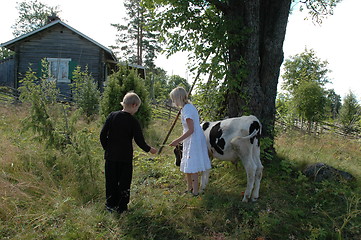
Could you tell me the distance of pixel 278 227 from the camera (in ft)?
11.3

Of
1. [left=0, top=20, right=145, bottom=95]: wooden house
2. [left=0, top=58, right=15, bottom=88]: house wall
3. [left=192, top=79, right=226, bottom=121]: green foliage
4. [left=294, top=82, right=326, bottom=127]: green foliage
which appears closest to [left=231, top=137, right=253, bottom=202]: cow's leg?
[left=192, top=79, right=226, bottom=121]: green foliage

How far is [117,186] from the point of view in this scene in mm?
3793

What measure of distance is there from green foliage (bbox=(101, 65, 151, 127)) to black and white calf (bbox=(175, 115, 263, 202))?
543cm

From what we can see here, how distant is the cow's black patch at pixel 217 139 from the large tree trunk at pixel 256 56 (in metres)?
1.24

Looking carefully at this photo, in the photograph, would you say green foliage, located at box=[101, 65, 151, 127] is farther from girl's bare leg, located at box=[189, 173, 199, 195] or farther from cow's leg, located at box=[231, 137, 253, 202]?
cow's leg, located at box=[231, 137, 253, 202]

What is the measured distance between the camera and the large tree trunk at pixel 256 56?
562 centimetres

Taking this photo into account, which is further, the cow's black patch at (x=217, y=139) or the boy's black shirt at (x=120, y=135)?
the cow's black patch at (x=217, y=139)

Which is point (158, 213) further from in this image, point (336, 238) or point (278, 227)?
point (336, 238)

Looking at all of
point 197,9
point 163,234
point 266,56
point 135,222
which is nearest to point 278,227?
point 163,234

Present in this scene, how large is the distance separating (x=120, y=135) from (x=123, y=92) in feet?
20.4

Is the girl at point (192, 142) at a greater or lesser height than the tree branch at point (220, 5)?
lesser

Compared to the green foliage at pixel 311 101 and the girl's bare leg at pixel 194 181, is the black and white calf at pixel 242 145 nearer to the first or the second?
the girl's bare leg at pixel 194 181

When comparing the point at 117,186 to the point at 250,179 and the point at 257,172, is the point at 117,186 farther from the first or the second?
the point at 257,172

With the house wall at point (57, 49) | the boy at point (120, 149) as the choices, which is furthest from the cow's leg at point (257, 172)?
the house wall at point (57, 49)
